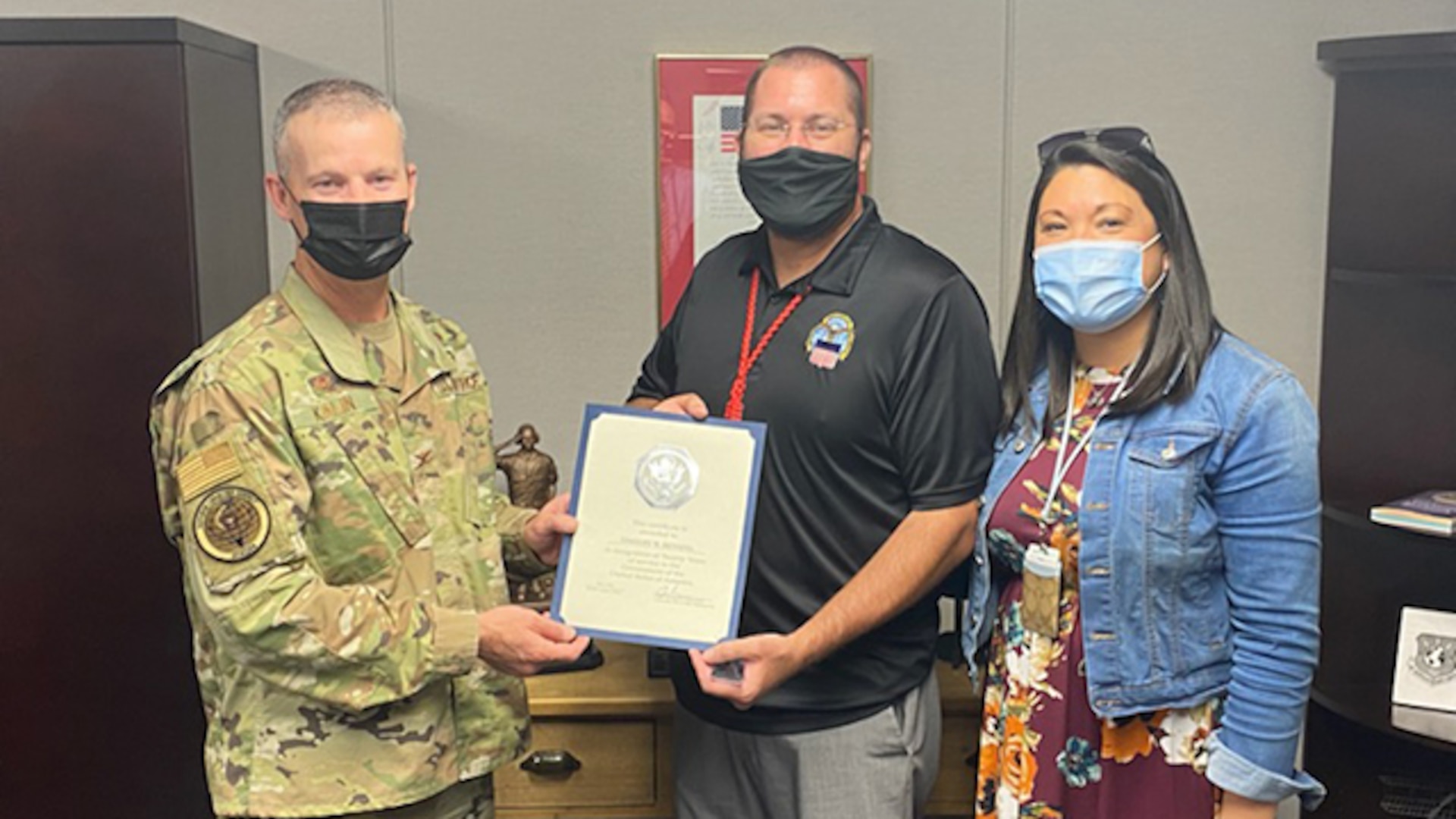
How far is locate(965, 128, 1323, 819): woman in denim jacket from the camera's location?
1821mm

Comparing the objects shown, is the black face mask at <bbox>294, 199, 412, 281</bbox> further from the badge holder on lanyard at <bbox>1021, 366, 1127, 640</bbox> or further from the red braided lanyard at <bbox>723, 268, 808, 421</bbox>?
the badge holder on lanyard at <bbox>1021, 366, 1127, 640</bbox>

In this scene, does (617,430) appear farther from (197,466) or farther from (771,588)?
(197,466)

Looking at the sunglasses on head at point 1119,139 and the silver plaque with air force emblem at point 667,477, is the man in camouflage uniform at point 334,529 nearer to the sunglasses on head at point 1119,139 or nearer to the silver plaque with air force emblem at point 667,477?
the silver plaque with air force emblem at point 667,477

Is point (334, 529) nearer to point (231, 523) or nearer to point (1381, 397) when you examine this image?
point (231, 523)

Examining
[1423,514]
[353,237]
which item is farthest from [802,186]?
[1423,514]

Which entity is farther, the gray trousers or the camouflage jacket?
the gray trousers

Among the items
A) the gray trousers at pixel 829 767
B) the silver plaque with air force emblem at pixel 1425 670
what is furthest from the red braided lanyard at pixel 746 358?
the silver plaque with air force emblem at pixel 1425 670

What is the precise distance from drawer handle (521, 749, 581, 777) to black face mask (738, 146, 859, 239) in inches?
44.4

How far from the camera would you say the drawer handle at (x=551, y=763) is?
2658 millimetres

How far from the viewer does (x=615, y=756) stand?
8.79 ft

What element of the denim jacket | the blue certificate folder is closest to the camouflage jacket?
the blue certificate folder

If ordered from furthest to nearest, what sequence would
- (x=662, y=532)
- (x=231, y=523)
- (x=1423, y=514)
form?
(x=1423, y=514) < (x=662, y=532) < (x=231, y=523)

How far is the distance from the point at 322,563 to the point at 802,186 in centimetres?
88

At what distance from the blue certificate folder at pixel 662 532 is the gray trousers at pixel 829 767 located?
246mm
